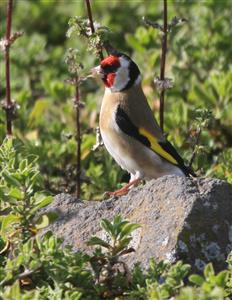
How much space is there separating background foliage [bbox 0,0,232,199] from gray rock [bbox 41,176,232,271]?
964 mm

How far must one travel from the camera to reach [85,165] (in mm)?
6234

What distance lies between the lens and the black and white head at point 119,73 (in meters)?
5.39

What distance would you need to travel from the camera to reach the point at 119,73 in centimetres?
540

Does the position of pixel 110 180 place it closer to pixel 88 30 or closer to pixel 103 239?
pixel 88 30

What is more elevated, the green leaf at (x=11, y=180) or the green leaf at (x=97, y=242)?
the green leaf at (x=11, y=180)

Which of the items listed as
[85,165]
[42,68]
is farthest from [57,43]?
[85,165]

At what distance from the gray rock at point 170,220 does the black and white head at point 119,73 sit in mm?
1290

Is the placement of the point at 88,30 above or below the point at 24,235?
Answer: above

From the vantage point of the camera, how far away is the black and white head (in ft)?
17.7

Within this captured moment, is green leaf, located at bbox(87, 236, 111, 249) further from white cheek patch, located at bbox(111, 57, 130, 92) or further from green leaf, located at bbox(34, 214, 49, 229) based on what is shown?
white cheek patch, located at bbox(111, 57, 130, 92)

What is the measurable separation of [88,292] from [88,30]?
1878mm

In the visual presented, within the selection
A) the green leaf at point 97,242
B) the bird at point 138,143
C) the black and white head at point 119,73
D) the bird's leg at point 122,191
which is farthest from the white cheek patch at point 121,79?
the green leaf at point 97,242

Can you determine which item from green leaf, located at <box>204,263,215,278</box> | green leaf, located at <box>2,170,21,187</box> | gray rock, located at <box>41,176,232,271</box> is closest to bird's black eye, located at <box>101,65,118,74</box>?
gray rock, located at <box>41,176,232,271</box>

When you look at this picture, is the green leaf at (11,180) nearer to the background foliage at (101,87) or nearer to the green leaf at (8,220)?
the green leaf at (8,220)
